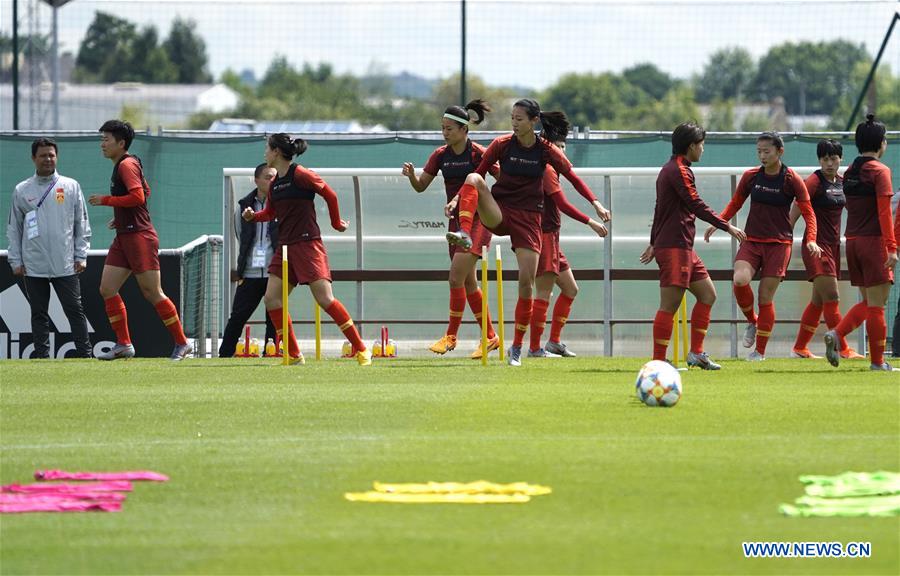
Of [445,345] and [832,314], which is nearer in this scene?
[445,345]

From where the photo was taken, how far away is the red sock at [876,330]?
13945 mm

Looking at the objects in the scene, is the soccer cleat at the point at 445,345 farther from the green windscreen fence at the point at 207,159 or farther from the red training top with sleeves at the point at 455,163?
the green windscreen fence at the point at 207,159

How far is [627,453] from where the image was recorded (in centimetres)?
894

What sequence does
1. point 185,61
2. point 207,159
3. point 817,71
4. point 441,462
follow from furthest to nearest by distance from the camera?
point 185,61, point 817,71, point 207,159, point 441,462

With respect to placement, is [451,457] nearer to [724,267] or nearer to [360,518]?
[360,518]

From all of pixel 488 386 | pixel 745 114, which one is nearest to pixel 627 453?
pixel 488 386

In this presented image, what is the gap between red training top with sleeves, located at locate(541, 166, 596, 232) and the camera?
1452cm

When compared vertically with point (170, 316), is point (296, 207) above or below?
above

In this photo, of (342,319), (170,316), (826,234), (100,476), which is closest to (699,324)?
(826,234)

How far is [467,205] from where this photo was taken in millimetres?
13984

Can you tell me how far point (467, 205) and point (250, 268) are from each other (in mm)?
4235

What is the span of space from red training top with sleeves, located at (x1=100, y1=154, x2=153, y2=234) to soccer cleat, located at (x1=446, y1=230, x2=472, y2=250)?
3.15m

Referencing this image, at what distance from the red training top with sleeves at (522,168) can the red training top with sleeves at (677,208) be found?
876 millimetres

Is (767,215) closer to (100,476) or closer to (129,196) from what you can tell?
(129,196)
